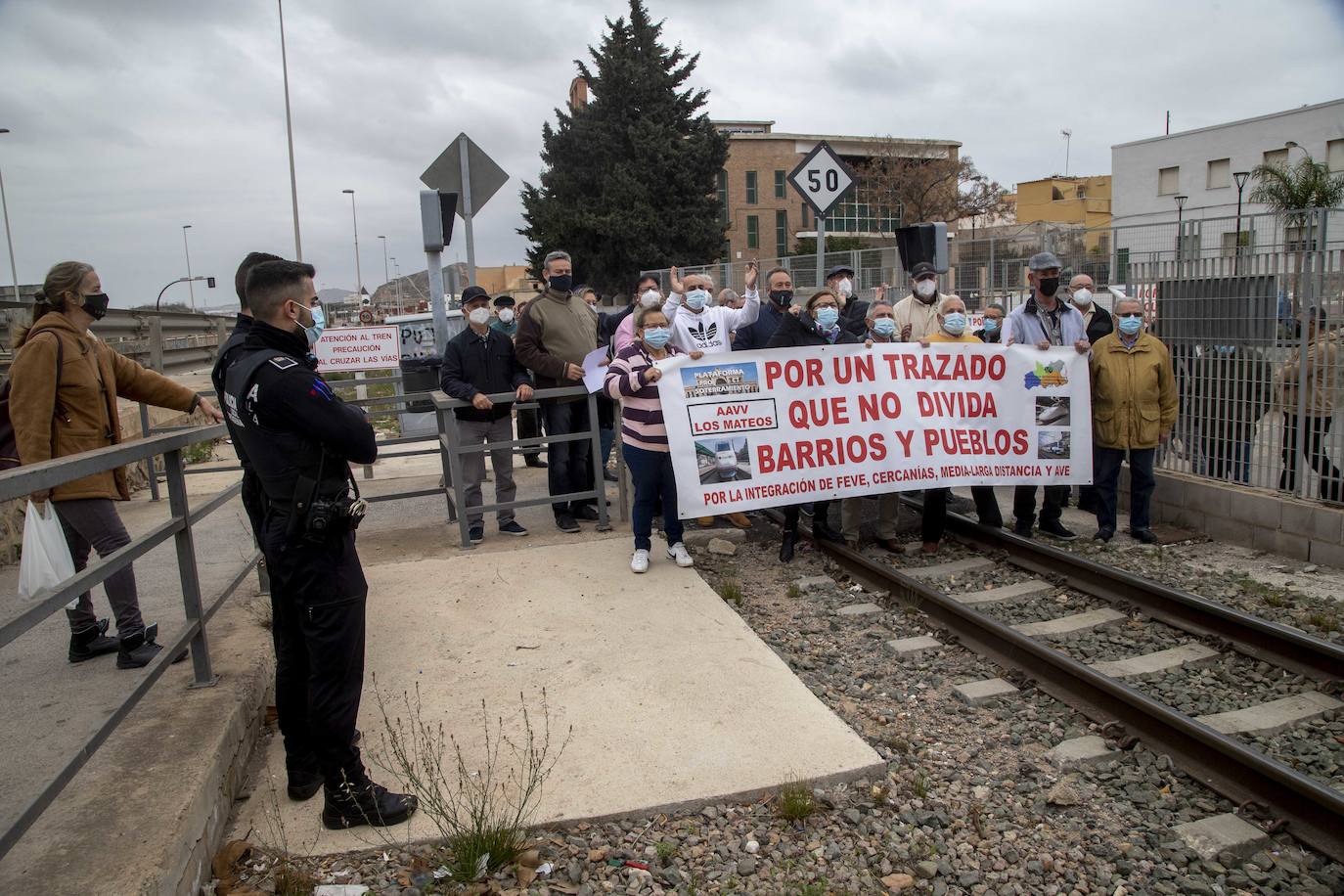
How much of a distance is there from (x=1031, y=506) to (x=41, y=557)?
23.2 feet

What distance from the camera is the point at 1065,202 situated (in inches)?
2362

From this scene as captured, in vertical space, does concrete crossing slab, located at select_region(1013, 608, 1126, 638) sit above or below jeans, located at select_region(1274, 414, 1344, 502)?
below

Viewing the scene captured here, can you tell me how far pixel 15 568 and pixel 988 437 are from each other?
24.5 ft

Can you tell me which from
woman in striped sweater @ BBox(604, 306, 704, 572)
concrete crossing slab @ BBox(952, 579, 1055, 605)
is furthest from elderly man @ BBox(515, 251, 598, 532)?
concrete crossing slab @ BBox(952, 579, 1055, 605)

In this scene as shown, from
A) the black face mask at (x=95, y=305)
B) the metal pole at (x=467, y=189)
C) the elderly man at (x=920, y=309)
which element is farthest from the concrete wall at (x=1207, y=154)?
the black face mask at (x=95, y=305)

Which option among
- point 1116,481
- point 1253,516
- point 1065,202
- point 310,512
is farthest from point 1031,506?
point 1065,202

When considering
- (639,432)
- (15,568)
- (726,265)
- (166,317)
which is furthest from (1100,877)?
(726,265)

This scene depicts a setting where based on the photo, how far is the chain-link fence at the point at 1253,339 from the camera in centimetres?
724

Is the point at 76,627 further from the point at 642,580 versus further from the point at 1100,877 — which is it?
the point at 1100,877

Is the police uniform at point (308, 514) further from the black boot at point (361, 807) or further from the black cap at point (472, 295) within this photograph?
the black cap at point (472, 295)

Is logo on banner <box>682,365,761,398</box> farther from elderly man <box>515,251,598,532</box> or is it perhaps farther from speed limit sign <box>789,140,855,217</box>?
speed limit sign <box>789,140,855,217</box>

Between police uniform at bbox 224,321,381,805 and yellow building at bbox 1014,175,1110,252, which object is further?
yellow building at bbox 1014,175,1110,252

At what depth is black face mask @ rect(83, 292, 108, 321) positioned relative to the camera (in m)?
4.67

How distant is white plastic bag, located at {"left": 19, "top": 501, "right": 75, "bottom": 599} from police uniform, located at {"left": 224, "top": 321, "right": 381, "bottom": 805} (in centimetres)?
110
